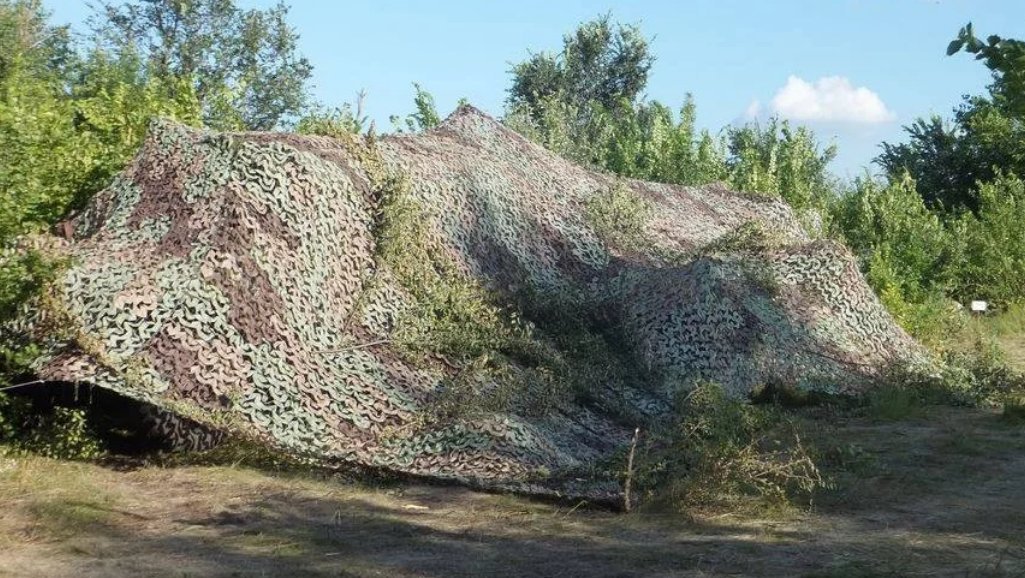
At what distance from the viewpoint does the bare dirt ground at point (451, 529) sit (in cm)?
561

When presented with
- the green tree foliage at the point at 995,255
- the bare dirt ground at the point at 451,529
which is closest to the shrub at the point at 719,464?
the bare dirt ground at the point at 451,529

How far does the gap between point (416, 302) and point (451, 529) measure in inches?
108

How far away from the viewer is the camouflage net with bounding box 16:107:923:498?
23.9 feet

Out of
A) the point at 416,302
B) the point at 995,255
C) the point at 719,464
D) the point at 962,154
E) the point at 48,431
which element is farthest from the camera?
the point at 962,154

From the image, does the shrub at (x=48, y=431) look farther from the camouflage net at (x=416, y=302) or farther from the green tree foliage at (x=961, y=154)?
the green tree foliage at (x=961, y=154)

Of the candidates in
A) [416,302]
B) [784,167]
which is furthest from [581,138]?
[416,302]

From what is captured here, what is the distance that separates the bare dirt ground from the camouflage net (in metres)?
0.39

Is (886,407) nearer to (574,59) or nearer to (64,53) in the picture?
(64,53)

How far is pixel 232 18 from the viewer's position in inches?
966

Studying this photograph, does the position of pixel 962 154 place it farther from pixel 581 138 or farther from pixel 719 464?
pixel 719 464

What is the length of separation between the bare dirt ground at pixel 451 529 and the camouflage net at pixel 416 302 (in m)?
0.39

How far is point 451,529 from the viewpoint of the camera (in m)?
6.38

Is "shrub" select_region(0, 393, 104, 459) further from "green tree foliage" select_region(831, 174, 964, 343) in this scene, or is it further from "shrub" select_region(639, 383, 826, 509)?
"green tree foliage" select_region(831, 174, 964, 343)

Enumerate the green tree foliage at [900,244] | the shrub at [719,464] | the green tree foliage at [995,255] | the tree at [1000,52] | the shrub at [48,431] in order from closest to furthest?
1. the tree at [1000,52]
2. the shrub at [719,464]
3. the shrub at [48,431]
4. the green tree foliage at [900,244]
5. the green tree foliage at [995,255]
